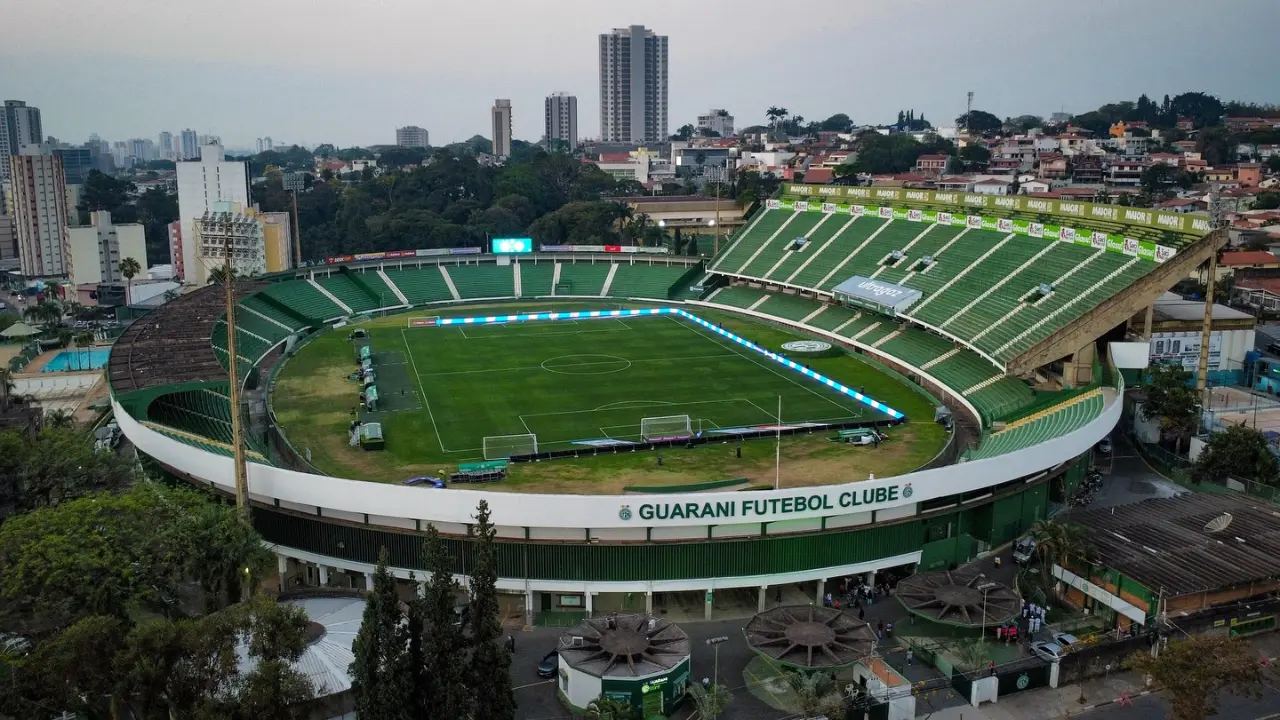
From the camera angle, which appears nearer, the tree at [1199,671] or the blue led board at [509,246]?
the tree at [1199,671]

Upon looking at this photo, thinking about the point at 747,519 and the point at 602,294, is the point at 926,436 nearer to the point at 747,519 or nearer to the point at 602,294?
the point at 747,519

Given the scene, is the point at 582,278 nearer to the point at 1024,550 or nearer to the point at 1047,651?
the point at 1024,550

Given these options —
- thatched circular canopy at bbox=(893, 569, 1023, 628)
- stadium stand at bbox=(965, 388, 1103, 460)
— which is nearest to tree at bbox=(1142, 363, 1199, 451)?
stadium stand at bbox=(965, 388, 1103, 460)

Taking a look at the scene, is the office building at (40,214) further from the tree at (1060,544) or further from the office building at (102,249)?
the tree at (1060,544)

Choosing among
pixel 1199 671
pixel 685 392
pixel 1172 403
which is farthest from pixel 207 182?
pixel 1199 671

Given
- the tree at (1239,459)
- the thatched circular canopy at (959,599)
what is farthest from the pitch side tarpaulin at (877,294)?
the thatched circular canopy at (959,599)

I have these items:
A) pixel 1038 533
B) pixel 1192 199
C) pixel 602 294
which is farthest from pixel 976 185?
pixel 1038 533
